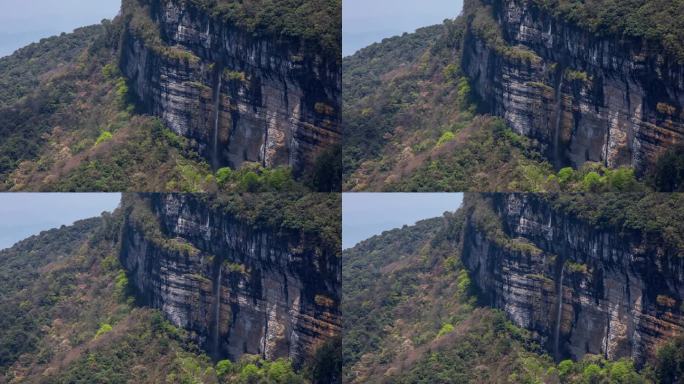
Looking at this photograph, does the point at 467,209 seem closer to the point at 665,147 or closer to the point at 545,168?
the point at 545,168

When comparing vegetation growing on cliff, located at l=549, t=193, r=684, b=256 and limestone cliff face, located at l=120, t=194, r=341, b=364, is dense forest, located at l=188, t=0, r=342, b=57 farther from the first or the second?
vegetation growing on cliff, located at l=549, t=193, r=684, b=256

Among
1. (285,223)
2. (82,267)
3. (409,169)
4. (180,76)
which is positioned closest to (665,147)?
(409,169)

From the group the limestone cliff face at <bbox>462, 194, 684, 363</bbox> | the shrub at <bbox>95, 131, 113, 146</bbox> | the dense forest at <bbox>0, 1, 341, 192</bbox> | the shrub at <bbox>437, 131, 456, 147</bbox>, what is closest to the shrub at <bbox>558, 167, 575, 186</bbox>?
the limestone cliff face at <bbox>462, 194, 684, 363</bbox>

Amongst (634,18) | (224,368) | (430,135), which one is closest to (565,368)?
(430,135)

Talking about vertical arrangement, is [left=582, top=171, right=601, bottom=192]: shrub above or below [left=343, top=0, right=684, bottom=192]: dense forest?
below

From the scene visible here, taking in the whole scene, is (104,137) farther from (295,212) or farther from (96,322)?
(295,212)

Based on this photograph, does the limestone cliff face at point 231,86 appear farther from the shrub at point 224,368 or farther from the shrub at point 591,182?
the shrub at point 591,182

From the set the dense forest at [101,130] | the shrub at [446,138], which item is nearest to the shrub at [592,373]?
the shrub at [446,138]
